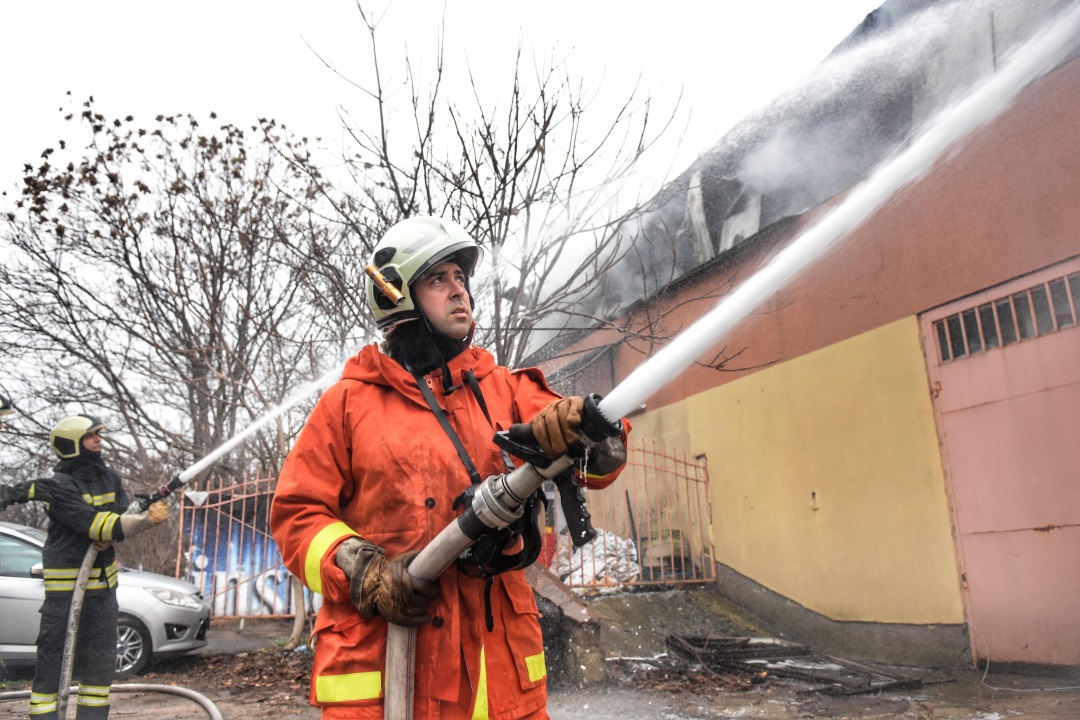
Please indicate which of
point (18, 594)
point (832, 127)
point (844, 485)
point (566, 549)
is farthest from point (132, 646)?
point (832, 127)

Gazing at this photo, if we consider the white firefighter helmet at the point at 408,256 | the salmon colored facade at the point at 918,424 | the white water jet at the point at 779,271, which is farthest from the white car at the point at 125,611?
the white water jet at the point at 779,271

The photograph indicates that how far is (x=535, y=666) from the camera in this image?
198 centimetres

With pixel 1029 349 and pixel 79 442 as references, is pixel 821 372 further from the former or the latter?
pixel 79 442

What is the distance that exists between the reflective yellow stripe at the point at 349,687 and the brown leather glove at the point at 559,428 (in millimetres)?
686

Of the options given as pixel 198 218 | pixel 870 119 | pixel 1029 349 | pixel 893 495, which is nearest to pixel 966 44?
pixel 870 119

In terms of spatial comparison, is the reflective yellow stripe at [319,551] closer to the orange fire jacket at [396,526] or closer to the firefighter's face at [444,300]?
the orange fire jacket at [396,526]

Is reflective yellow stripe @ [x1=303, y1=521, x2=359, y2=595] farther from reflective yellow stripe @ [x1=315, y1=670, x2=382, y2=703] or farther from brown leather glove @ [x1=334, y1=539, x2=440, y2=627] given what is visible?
reflective yellow stripe @ [x1=315, y1=670, x2=382, y2=703]

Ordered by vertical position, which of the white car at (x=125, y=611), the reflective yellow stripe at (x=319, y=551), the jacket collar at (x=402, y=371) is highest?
the jacket collar at (x=402, y=371)

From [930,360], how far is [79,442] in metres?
6.62

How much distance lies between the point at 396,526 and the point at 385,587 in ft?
0.72

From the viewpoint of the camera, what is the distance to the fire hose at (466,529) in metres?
1.77

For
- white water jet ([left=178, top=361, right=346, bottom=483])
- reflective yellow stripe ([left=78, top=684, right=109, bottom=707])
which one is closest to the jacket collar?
white water jet ([left=178, top=361, right=346, bottom=483])

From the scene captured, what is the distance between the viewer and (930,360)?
6906 mm

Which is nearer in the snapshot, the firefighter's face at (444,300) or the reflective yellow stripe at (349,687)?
the reflective yellow stripe at (349,687)
